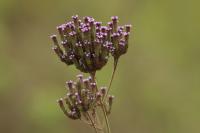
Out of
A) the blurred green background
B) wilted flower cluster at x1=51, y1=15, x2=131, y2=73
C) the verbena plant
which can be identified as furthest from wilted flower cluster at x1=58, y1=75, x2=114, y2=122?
the blurred green background

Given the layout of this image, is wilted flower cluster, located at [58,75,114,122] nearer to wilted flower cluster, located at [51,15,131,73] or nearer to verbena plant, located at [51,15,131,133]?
verbena plant, located at [51,15,131,133]

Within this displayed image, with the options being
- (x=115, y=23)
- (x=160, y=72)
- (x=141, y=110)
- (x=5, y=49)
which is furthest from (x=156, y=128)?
(x=115, y=23)

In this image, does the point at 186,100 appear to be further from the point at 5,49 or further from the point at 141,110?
the point at 5,49

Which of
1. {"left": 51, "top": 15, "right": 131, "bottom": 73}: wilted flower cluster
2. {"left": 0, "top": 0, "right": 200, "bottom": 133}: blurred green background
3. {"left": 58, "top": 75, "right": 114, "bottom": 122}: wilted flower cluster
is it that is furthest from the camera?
{"left": 0, "top": 0, "right": 200, "bottom": 133}: blurred green background

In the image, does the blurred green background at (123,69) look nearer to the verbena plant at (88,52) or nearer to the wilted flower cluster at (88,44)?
the verbena plant at (88,52)

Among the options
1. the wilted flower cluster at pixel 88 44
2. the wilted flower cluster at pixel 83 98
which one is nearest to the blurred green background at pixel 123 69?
the wilted flower cluster at pixel 83 98

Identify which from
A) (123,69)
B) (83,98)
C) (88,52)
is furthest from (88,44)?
(123,69)
